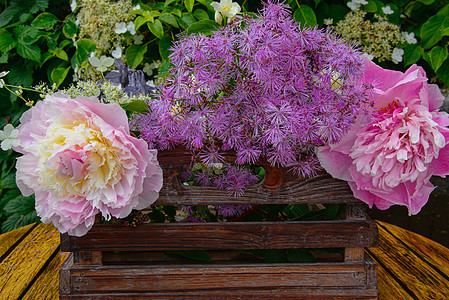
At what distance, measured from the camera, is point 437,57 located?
1.27 metres

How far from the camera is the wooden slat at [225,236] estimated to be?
0.66 meters

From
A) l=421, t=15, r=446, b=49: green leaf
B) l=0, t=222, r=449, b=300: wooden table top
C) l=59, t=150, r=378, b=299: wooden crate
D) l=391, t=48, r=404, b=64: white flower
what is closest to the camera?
l=59, t=150, r=378, b=299: wooden crate

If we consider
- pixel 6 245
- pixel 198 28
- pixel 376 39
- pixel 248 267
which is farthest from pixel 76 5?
pixel 248 267

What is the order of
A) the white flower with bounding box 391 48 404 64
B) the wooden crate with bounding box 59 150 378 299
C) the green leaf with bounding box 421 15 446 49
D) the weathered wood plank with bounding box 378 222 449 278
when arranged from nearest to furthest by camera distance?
1. the wooden crate with bounding box 59 150 378 299
2. the weathered wood plank with bounding box 378 222 449 278
3. the green leaf with bounding box 421 15 446 49
4. the white flower with bounding box 391 48 404 64

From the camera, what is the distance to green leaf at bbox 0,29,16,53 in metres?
1.44

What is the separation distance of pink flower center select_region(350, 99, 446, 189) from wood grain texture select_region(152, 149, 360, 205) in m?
0.06

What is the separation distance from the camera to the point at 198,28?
2.89ft

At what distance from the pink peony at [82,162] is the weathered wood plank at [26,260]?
28 cm

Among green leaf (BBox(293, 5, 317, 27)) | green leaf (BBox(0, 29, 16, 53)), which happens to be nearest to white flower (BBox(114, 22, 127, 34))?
green leaf (BBox(0, 29, 16, 53))

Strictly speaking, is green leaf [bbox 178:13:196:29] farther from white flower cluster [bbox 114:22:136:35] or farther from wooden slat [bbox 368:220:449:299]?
wooden slat [bbox 368:220:449:299]

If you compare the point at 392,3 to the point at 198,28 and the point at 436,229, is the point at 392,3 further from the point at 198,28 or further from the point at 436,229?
the point at 436,229

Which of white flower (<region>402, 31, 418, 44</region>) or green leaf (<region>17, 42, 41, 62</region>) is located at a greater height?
white flower (<region>402, 31, 418, 44</region>)

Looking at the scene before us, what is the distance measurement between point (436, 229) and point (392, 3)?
3.68 feet

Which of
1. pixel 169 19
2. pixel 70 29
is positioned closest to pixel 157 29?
pixel 169 19
